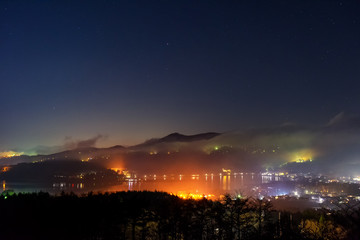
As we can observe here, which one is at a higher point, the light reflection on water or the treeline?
the treeline

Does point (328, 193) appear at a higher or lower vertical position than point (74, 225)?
lower

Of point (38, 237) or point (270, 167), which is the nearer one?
point (38, 237)

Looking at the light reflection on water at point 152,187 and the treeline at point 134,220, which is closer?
the treeline at point 134,220

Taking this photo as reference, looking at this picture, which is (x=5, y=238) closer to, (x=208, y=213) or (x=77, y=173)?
(x=208, y=213)

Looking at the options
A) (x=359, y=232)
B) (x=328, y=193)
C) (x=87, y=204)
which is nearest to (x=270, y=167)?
(x=328, y=193)

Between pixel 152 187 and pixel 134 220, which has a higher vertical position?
pixel 134 220

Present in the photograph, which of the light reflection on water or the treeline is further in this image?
the light reflection on water

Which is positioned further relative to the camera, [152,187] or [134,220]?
[152,187]

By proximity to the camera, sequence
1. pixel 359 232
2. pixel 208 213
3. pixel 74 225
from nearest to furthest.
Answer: pixel 359 232, pixel 208 213, pixel 74 225

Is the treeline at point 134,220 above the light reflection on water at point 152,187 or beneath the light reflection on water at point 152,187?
above

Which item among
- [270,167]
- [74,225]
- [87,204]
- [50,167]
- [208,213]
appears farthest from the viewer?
[270,167]
